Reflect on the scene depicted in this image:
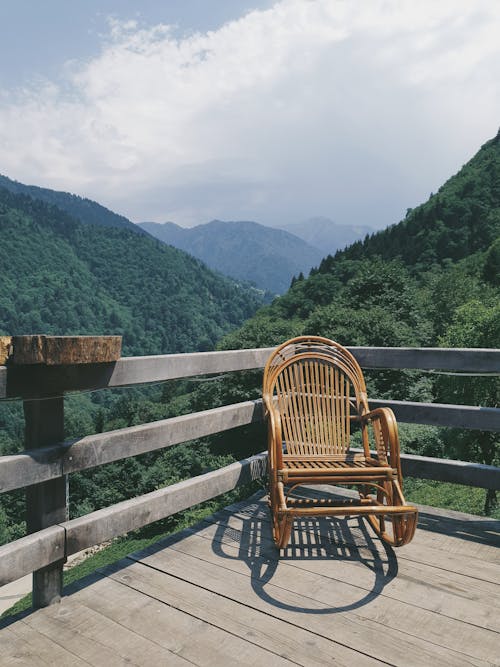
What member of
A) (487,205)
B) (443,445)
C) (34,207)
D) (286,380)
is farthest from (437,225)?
(34,207)

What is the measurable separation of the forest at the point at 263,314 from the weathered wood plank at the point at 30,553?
3107mm

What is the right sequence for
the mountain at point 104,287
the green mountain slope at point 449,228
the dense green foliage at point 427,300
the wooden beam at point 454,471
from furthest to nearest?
the mountain at point 104,287
the green mountain slope at point 449,228
the dense green foliage at point 427,300
the wooden beam at point 454,471

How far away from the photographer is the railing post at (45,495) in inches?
74.2

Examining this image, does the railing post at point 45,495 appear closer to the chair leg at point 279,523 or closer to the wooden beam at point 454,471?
→ the chair leg at point 279,523

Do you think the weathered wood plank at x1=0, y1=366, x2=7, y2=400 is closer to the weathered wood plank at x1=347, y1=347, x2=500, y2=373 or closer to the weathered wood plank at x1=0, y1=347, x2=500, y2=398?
the weathered wood plank at x1=0, y1=347, x2=500, y2=398

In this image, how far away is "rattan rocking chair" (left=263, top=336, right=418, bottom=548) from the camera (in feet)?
7.59

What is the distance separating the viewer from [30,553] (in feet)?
5.87

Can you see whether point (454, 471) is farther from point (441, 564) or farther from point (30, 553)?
point (30, 553)

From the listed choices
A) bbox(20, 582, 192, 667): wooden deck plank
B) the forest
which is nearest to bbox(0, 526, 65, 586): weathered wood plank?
bbox(20, 582, 192, 667): wooden deck plank

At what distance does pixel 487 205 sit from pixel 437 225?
5.07 m

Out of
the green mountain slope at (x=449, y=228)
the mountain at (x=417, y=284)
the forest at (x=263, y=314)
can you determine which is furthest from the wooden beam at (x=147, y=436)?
the green mountain slope at (x=449, y=228)

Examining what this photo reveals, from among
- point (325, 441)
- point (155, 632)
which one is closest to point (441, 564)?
point (325, 441)

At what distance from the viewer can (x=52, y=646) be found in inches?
65.6

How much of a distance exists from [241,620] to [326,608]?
30cm
